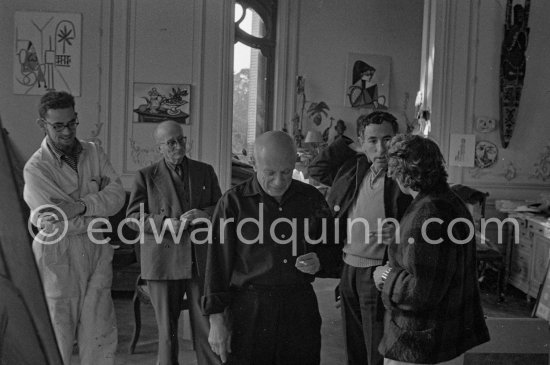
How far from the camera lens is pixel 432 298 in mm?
2186

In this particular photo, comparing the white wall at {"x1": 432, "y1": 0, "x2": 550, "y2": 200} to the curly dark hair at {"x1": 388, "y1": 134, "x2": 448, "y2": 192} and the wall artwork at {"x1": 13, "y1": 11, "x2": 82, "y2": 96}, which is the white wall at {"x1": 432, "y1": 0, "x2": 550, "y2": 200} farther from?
the curly dark hair at {"x1": 388, "y1": 134, "x2": 448, "y2": 192}

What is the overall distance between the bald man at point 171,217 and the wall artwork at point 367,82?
21.9ft

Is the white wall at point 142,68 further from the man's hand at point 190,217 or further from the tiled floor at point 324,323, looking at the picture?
the man's hand at point 190,217

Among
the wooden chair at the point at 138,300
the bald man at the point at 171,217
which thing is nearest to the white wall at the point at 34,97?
the wooden chair at the point at 138,300

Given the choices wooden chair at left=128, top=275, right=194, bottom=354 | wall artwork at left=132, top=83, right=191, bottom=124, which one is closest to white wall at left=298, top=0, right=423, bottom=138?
wall artwork at left=132, top=83, right=191, bottom=124

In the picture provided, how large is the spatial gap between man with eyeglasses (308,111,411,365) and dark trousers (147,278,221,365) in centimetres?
94

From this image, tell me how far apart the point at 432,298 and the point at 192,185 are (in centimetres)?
182

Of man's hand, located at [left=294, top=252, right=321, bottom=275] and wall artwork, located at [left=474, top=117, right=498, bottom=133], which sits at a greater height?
wall artwork, located at [left=474, top=117, right=498, bottom=133]

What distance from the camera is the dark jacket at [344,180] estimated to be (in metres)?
3.11

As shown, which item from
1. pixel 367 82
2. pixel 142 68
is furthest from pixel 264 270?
pixel 367 82

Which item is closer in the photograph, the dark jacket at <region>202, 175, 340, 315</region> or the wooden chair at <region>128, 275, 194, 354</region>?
the dark jacket at <region>202, 175, 340, 315</region>

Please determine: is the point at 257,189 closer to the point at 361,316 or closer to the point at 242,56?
the point at 361,316

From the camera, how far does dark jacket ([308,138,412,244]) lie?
10.2 feet

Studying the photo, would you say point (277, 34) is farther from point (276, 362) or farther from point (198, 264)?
point (276, 362)
